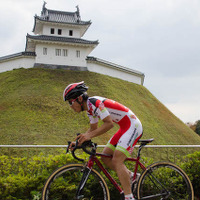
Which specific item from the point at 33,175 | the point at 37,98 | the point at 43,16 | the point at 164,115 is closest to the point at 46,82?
the point at 37,98

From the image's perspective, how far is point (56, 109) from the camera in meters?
26.2

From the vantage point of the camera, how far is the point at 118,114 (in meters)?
4.02

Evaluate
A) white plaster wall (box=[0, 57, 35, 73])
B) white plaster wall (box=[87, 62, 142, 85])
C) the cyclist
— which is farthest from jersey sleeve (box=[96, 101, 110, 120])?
white plaster wall (box=[0, 57, 35, 73])

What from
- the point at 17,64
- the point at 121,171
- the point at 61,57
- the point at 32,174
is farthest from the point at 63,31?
the point at 121,171

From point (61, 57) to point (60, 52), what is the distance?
0.69m

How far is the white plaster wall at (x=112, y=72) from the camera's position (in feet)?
118

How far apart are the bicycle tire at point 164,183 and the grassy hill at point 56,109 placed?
1646 cm

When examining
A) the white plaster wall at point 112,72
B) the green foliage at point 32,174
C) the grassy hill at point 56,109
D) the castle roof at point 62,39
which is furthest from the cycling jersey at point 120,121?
the white plaster wall at point 112,72

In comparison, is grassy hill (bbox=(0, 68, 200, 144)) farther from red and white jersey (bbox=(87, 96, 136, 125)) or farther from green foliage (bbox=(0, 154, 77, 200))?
red and white jersey (bbox=(87, 96, 136, 125))

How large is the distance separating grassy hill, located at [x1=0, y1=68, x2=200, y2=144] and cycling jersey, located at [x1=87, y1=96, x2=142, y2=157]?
661 inches

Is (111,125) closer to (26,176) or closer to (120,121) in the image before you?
(120,121)

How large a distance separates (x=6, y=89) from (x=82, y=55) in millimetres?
11096

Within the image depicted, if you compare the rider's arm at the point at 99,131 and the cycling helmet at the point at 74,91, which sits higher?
the cycling helmet at the point at 74,91

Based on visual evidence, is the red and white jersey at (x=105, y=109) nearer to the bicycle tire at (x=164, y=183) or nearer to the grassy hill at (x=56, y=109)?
the bicycle tire at (x=164, y=183)
